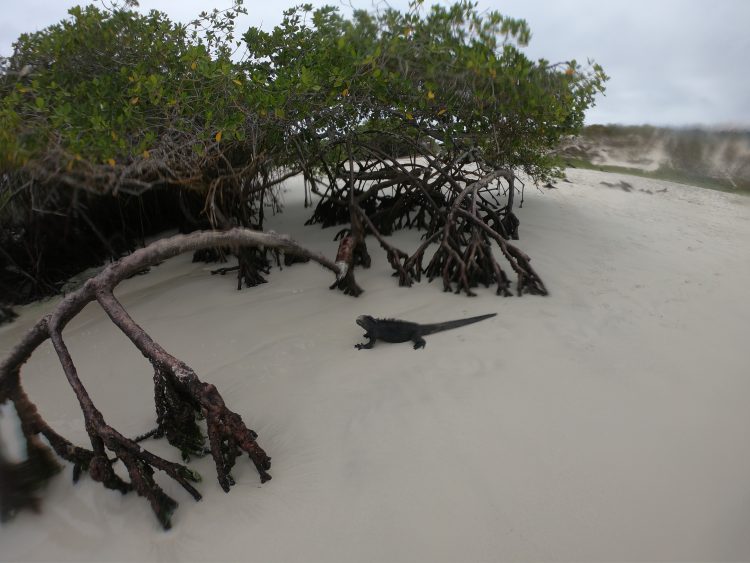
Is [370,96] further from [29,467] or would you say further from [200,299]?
[29,467]

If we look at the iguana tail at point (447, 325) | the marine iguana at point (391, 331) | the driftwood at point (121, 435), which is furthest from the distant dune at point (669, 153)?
the driftwood at point (121, 435)

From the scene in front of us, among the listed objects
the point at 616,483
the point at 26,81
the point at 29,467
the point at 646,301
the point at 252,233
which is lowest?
the point at 29,467

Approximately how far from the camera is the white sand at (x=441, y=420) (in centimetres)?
197

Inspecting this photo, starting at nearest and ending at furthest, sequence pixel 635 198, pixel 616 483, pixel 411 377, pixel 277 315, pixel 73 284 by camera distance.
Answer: pixel 616 483 → pixel 411 377 → pixel 277 315 → pixel 73 284 → pixel 635 198

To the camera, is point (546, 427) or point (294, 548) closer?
point (294, 548)

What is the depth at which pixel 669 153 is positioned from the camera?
38.0ft

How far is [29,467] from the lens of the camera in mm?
2330

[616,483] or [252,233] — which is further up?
[252,233]

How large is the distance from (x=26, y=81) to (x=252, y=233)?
287cm

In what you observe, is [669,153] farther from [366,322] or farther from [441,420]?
[441,420]

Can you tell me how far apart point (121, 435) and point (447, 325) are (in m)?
2.25

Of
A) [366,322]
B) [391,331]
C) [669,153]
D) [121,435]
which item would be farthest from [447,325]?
[669,153]

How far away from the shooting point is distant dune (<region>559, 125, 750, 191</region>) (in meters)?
10.3

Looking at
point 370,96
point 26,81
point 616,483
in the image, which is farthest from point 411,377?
point 26,81
